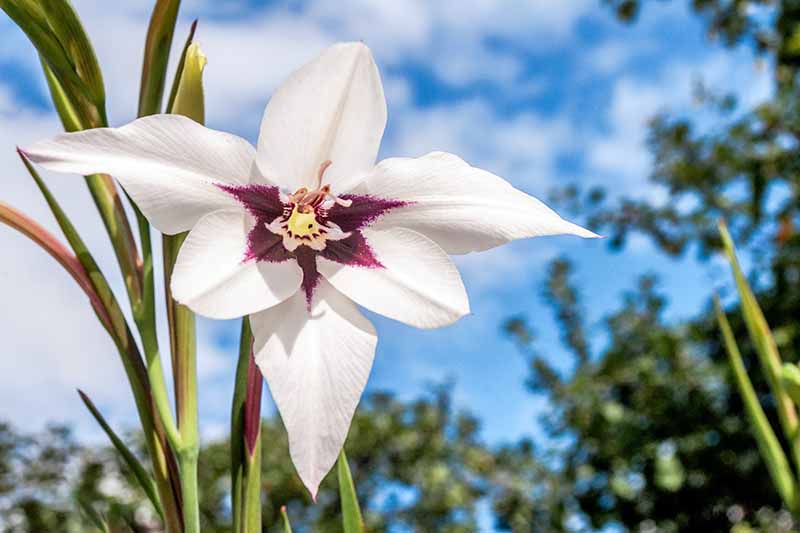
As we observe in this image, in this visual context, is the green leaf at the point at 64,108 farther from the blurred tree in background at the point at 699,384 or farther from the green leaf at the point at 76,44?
the blurred tree in background at the point at 699,384

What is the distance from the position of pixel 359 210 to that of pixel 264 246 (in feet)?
0.18

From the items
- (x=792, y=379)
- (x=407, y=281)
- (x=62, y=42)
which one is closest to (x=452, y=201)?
(x=407, y=281)

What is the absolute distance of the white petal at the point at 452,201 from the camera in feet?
1.43

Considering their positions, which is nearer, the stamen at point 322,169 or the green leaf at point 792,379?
the stamen at point 322,169

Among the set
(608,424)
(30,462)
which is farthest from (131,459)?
(30,462)

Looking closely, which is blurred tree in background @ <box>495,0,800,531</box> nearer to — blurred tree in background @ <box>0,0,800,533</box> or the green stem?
blurred tree in background @ <box>0,0,800,533</box>

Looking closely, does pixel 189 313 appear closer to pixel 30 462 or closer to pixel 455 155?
pixel 455 155

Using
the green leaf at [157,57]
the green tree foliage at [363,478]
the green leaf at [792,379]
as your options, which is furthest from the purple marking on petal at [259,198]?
the green tree foliage at [363,478]

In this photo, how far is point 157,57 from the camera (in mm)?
546

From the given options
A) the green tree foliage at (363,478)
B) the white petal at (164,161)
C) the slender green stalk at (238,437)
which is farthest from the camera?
the green tree foliage at (363,478)

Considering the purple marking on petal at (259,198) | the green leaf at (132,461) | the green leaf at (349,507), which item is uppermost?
the purple marking on petal at (259,198)

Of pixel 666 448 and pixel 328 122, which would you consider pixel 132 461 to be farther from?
pixel 666 448

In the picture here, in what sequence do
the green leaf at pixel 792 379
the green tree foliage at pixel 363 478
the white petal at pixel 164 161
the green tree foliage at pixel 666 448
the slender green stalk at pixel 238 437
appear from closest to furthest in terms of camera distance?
the white petal at pixel 164 161, the slender green stalk at pixel 238 437, the green leaf at pixel 792 379, the green tree foliage at pixel 666 448, the green tree foliage at pixel 363 478

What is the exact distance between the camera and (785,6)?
3129 millimetres
